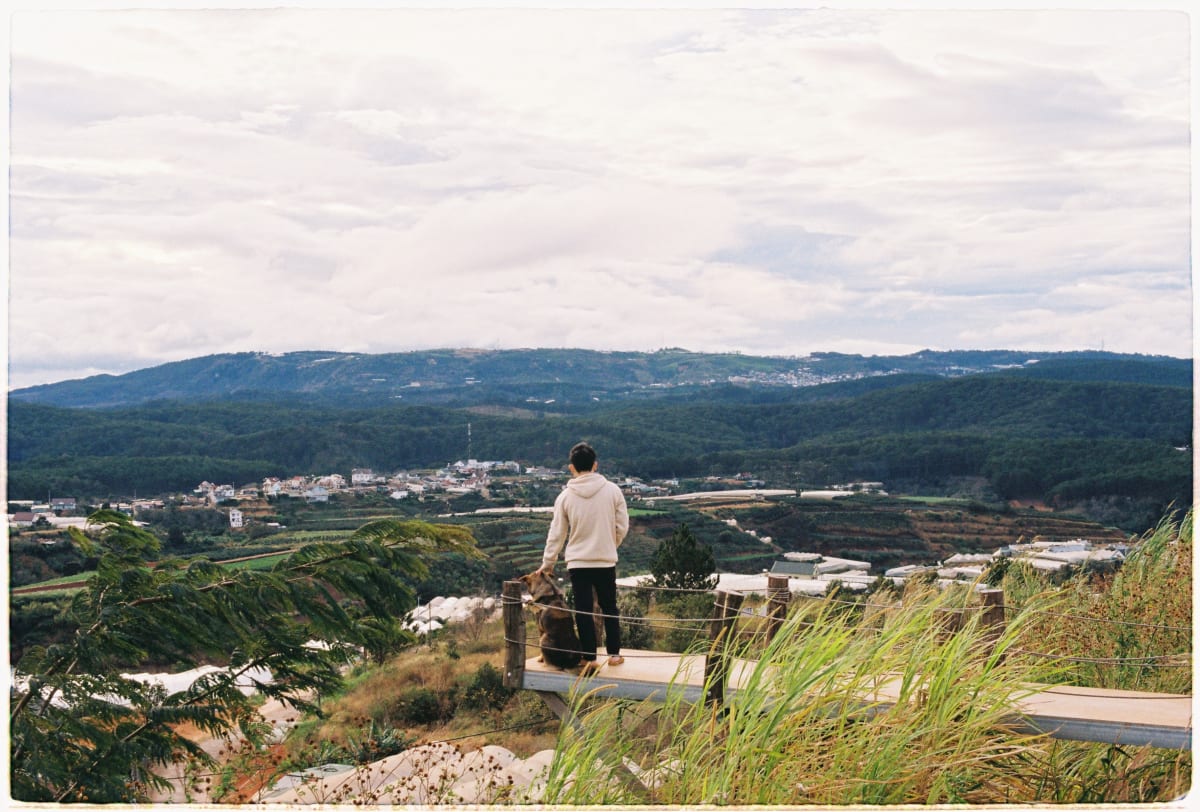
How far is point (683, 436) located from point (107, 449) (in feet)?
134

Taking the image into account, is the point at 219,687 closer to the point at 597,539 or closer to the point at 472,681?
the point at 597,539

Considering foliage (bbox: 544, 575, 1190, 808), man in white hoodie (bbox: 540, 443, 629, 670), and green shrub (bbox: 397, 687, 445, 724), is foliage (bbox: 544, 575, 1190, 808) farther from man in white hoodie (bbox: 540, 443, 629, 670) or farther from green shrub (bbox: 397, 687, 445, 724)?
green shrub (bbox: 397, 687, 445, 724)

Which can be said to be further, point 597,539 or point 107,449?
point 107,449

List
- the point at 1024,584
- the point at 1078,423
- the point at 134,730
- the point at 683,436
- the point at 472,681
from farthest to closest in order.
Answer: the point at 683,436 < the point at 1078,423 < the point at 472,681 < the point at 1024,584 < the point at 134,730

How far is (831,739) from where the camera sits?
356 centimetres

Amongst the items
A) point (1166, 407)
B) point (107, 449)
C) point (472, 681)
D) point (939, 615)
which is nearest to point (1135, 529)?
point (1166, 407)

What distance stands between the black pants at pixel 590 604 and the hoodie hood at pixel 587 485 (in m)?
0.38

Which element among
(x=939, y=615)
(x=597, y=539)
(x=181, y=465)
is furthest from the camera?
(x=181, y=465)

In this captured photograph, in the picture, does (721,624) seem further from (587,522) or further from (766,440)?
(766,440)

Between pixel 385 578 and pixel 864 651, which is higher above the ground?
pixel 385 578

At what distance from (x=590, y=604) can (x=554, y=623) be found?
24 centimetres

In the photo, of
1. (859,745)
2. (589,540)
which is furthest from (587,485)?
(859,745)

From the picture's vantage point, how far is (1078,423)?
6644 cm

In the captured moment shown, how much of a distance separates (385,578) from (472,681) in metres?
9.05
